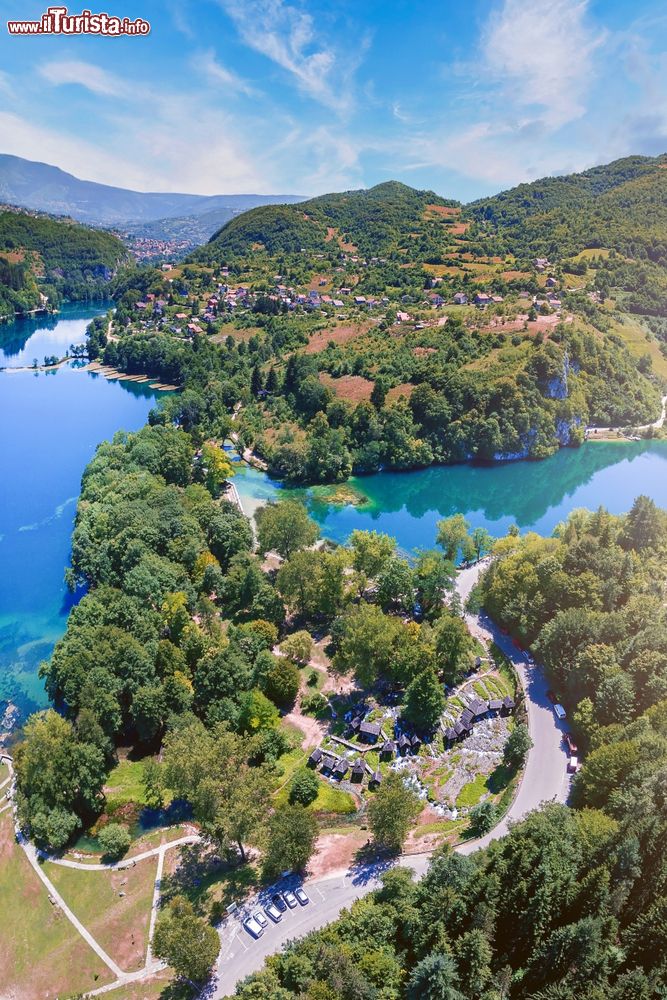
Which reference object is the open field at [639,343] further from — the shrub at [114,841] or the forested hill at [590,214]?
the shrub at [114,841]

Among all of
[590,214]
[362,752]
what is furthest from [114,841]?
[590,214]

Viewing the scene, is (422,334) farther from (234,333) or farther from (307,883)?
(307,883)

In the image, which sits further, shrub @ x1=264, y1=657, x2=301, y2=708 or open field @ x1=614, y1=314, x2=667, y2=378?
open field @ x1=614, y1=314, x2=667, y2=378

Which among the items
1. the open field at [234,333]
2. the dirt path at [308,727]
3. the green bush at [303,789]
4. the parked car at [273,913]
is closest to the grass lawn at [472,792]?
the green bush at [303,789]

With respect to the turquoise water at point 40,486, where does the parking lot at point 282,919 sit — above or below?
below

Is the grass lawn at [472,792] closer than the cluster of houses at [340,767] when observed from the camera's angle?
Yes

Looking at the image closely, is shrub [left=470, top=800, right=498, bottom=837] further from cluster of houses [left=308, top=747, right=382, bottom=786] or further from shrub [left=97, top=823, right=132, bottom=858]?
shrub [left=97, top=823, right=132, bottom=858]

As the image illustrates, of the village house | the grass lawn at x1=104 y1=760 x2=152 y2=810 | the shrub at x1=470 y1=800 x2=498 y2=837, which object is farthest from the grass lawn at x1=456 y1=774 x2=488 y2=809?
the grass lawn at x1=104 y1=760 x2=152 y2=810
